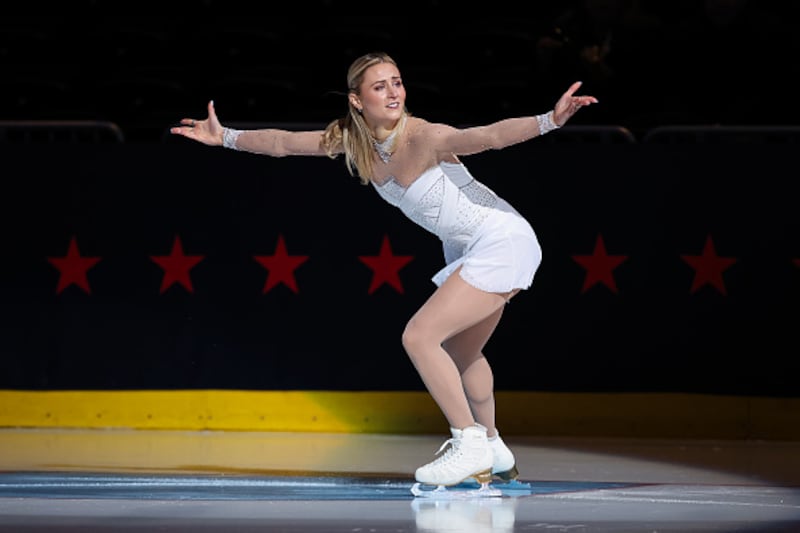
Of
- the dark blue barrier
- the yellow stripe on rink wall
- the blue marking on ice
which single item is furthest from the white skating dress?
the yellow stripe on rink wall

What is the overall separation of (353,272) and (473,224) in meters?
2.35

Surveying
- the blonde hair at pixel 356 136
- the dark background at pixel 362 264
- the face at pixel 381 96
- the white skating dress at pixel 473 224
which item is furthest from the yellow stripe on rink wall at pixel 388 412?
the face at pixel 381 96

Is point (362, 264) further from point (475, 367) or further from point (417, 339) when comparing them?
→ point (417, 339)

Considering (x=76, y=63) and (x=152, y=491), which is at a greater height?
(x=76, y=63)

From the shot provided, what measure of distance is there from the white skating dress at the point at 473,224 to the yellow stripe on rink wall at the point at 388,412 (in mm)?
2238

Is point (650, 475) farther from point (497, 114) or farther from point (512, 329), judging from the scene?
point (497, 114)

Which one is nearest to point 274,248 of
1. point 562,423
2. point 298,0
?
point 562,423

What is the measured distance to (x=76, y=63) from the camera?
10.2 m

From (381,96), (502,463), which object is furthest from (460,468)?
(381,96)

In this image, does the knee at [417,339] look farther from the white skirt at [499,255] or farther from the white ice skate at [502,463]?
the white ice skate at [502,463]

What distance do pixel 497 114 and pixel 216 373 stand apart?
2.48 metres

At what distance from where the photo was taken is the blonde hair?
231 inches

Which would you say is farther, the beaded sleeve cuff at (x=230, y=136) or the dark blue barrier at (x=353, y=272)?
the dark blue barrier at (x=353, y=272)

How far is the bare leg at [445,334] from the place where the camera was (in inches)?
226
